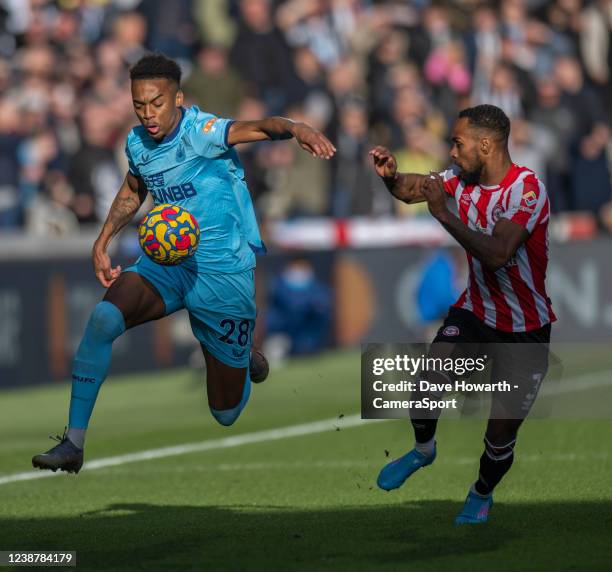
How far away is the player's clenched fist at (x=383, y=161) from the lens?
27.2 ft

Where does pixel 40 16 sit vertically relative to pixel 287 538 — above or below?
above

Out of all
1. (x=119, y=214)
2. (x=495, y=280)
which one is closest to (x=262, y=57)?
(x=119, y=214)

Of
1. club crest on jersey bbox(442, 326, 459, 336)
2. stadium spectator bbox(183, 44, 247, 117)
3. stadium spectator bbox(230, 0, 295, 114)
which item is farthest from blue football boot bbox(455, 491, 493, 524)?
stadium spectator bbox(230, 0, 295, 114)

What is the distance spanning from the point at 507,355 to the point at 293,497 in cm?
226

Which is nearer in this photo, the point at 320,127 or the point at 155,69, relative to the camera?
the point at 155,69

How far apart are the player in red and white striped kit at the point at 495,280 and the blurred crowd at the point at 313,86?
9268 millimetres

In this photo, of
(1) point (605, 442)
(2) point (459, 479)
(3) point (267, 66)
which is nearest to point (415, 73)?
(3) point (267, 66)

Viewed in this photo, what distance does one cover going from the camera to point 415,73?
893 inches

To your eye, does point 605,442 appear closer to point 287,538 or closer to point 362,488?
point 362,488

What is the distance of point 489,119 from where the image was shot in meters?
8.28

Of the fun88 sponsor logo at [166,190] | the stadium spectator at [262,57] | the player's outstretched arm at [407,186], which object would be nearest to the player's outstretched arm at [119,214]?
the fun88 sponsor logo at [166,190]

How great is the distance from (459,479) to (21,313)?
6.82 m

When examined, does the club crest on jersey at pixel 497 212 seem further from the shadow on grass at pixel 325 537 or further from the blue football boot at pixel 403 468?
the shadow on grass at pixel 325 537

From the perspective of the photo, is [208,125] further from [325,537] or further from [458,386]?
[325,537]
